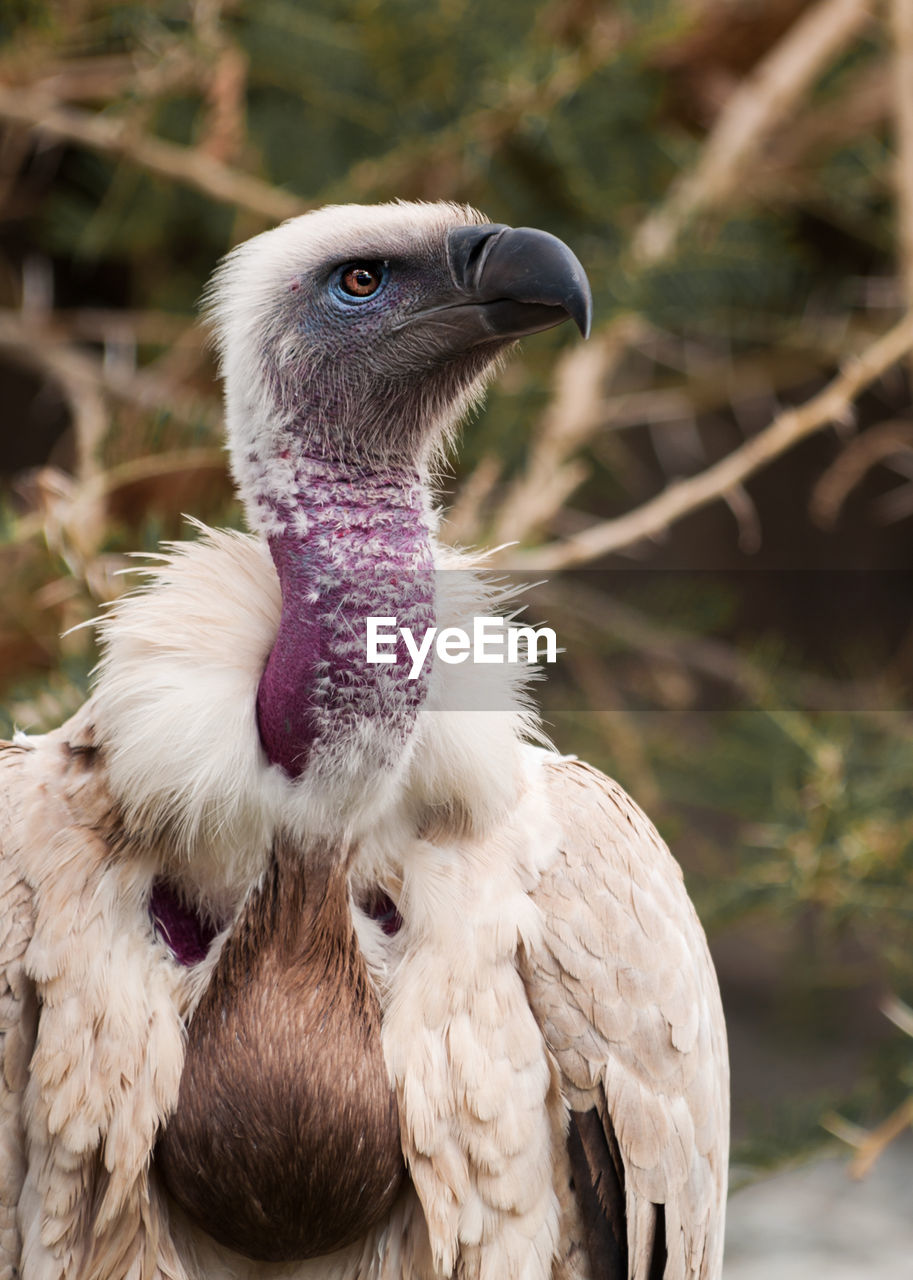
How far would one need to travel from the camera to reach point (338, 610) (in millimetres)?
1757

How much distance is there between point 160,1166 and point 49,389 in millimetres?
3510

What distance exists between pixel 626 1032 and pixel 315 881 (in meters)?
0.50

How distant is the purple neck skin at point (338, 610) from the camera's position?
175 centimetres

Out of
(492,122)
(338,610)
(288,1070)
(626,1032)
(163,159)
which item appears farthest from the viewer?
(163,159)

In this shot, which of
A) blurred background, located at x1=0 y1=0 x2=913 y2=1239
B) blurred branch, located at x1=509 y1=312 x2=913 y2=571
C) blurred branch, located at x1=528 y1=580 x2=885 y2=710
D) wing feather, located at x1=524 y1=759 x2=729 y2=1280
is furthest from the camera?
blurred branch, located at x1=528 y1=580 x2=885 y2=710

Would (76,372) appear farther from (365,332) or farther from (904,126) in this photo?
(365,332)

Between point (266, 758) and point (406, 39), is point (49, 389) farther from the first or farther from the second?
point (266, 758)

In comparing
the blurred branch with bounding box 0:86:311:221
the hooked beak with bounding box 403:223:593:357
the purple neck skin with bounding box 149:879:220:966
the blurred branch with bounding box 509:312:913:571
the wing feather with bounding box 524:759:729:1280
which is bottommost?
the wing feather with bounding box 524:759:729:1280

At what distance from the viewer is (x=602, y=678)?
186 inches

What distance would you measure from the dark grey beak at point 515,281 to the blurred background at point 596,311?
37.5 inches

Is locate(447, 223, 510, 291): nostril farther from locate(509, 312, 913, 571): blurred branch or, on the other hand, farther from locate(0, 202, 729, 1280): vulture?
locate(509, 312, 913, 571): blurred branch

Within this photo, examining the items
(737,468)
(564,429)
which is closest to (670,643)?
(564,429)

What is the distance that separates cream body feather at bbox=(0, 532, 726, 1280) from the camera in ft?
6.09

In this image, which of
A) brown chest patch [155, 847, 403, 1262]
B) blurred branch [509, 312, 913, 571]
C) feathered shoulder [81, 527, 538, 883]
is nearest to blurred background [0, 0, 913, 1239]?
A: blurred branch [509, 312, 913, 571]
